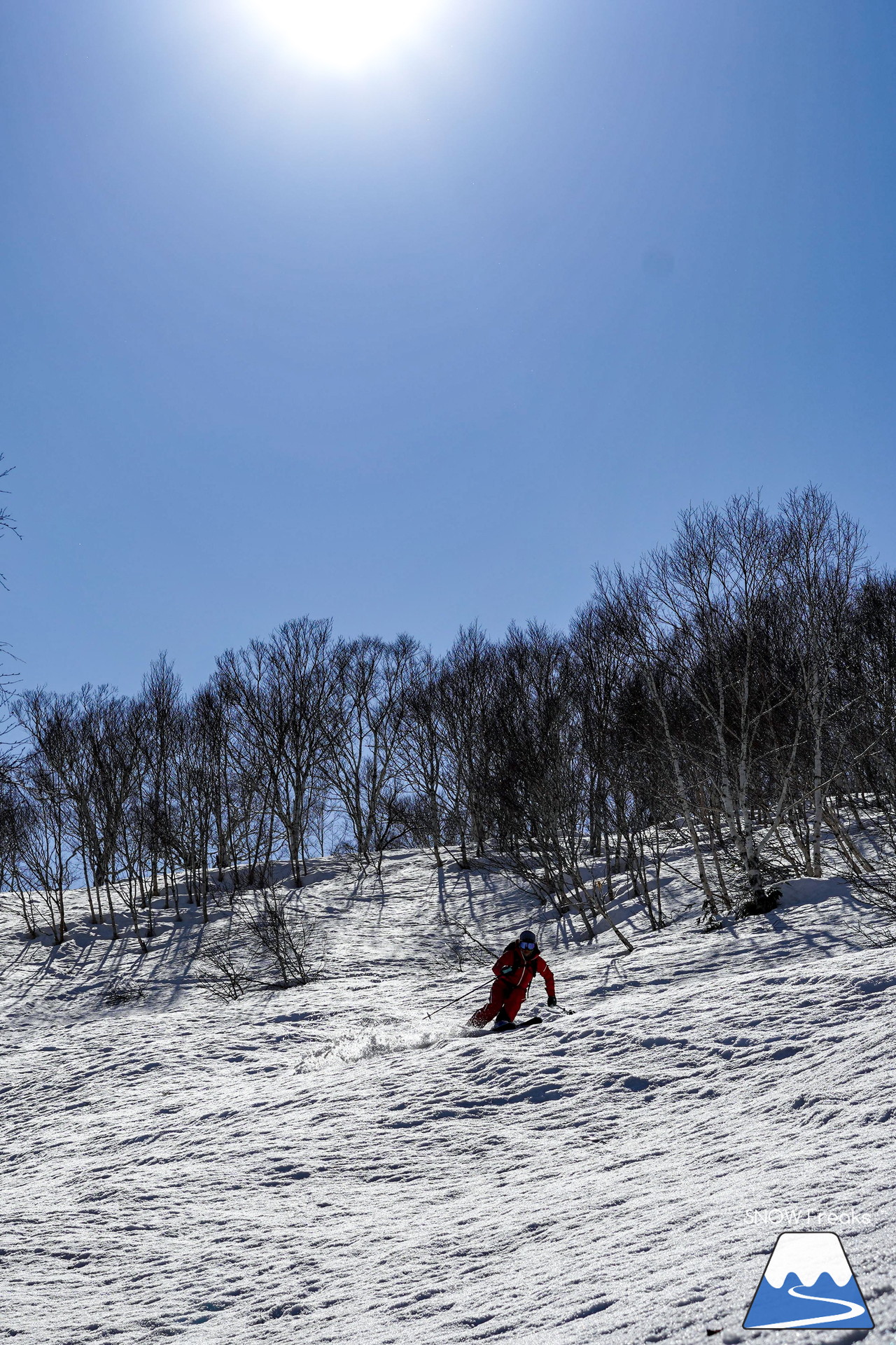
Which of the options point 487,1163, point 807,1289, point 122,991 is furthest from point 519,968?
point 122,991

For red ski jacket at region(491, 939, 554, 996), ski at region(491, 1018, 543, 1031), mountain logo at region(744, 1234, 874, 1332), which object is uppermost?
mountain logo at region(744, 1234, 874, 1332)

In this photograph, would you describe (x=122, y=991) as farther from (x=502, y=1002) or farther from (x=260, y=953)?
(x=502, y=1002)

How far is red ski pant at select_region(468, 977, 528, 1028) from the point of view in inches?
399

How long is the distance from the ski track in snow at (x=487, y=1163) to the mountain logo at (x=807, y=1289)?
7 cm

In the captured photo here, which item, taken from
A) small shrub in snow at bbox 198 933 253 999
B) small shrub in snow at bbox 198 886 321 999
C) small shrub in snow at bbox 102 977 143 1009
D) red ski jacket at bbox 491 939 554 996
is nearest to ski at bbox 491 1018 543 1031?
red ski jacket at bbox 491 939 554 996

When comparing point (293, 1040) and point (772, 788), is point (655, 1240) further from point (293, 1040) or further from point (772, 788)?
point (772, 788)

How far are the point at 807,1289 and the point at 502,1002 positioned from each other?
8129 millimetres

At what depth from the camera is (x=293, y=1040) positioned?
13.7 metres

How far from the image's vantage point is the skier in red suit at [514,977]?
10172 mm

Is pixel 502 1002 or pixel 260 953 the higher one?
pixel 502 1002

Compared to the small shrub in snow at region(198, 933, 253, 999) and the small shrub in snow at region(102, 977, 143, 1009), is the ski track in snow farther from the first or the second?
the small shrub in snow at region(102, 977, 143, 1009)

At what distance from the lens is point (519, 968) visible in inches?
404

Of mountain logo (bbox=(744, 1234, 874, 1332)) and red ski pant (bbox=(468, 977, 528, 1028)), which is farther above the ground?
mountain logo (bbox=(744, 1234, 874, 1332))

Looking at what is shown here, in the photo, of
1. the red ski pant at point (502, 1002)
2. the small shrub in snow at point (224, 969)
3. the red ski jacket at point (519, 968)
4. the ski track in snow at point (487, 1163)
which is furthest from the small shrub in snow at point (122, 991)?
the red ski jacket at point (519, 968)
